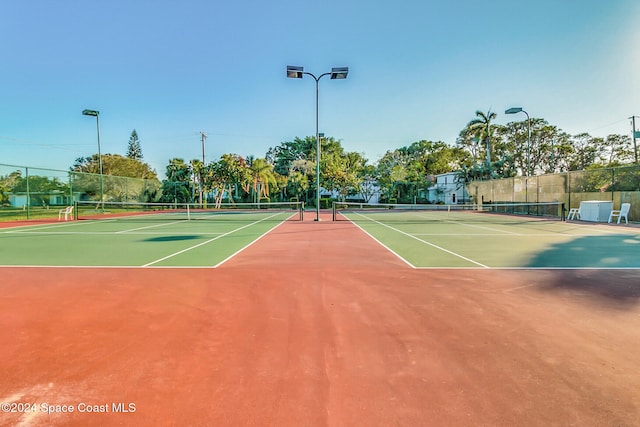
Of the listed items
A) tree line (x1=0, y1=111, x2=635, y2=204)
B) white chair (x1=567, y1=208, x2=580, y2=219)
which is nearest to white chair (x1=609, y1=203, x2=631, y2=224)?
white chair (x1=567, y1=208, x2=580, y2=219)

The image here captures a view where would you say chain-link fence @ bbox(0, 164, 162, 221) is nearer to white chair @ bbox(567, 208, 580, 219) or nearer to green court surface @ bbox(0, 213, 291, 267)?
green court surface @ bbox(0, 213, 291, 267)

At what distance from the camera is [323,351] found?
3266 mm

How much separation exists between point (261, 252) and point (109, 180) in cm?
2743

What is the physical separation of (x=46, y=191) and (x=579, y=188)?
3558cm

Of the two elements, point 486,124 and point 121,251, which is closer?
point 121,251

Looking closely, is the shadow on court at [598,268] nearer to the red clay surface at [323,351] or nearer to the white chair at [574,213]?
the red clay surface at [323,351]

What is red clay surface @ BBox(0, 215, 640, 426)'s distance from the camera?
2.39 m

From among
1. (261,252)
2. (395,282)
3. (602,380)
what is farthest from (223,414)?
(261,252)

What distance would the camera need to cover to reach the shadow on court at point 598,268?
204 inches

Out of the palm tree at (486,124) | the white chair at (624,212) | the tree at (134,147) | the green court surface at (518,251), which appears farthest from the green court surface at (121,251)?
the tree at (134,147)

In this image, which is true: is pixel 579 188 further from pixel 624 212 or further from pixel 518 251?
pixel 518 251

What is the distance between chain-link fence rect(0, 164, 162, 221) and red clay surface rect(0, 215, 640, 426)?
19.9 meters

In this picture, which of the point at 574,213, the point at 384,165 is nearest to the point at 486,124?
the point at 384,165

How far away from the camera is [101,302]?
474 cm
